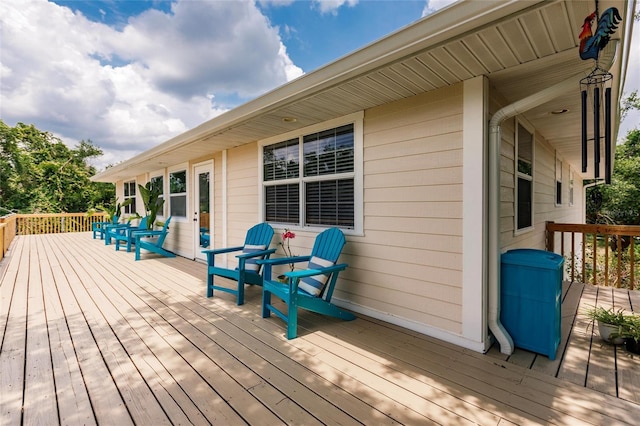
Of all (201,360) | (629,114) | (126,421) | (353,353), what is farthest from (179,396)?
(629,114)

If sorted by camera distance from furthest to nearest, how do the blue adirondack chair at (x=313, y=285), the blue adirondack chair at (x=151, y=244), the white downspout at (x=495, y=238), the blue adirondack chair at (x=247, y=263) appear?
the blue adirondack chair at (x=151, y=244) → the blue adirondack chair at (x=247, y=263) → the blue adirondack chair at (x=313, y=285) → the white downspout at (x=495, y=238)

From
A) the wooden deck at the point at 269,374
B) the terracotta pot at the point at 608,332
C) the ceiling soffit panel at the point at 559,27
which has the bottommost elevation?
the wooden deck at the point at 269,374

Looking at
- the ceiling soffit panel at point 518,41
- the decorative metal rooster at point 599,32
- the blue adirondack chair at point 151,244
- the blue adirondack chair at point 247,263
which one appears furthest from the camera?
the blue adirondack chair at point 151,244

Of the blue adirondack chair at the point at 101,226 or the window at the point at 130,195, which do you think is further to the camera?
the blue adirondack chair at the point at 101,226

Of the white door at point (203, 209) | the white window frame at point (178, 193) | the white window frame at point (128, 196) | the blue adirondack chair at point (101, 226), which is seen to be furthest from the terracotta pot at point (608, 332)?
the blue adirondack chair at point (101, 226)

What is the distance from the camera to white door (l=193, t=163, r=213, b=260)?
5.90m

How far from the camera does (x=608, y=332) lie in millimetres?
2510

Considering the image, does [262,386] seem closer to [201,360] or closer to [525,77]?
[201,360]

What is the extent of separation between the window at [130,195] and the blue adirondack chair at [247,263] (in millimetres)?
7839

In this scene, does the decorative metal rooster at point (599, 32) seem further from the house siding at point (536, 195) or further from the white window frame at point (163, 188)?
the white window frame at point (163, 188)

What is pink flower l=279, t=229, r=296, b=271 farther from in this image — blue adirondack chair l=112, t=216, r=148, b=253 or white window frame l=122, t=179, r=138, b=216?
white window frame l=122, t=179, r=138, b=216

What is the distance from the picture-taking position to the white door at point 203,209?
5.90m

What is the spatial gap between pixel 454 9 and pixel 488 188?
139 cm

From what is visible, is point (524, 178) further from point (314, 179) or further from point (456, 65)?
point (314, 179)
